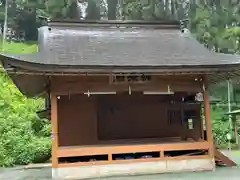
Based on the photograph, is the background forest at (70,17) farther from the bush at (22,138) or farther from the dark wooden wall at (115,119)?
the dark wooden wall at (115,119)

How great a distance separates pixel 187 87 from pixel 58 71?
3.91 m

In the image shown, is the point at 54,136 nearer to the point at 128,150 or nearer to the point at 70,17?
the point at 128,150

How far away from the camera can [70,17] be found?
3903 cm

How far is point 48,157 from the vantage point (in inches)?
650

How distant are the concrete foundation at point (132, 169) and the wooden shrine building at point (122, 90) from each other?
3cm

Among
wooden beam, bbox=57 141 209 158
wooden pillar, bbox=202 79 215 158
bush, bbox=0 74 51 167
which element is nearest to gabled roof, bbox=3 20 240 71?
wooden pillar, bbox=202 79 215 158

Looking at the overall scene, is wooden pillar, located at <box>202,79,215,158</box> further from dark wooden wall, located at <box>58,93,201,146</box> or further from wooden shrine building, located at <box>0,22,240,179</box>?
dark wooden wall, located at <box>58,93,201,146</box>

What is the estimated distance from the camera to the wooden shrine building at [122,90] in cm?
994

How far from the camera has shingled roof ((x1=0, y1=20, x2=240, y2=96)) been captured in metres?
9.55

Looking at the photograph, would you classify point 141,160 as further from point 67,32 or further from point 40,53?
point 67,32

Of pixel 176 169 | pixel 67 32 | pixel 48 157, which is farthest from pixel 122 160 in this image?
pixel 48 157

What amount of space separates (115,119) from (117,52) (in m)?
2.67

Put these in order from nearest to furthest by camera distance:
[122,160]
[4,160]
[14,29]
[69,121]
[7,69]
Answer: [7,69], [122,160], [69,121], [4,160], [14,29]

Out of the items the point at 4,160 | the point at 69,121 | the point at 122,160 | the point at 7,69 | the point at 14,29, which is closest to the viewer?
the point at 7,69
